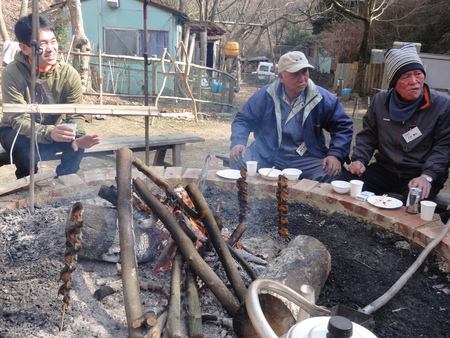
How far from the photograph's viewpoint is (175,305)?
169cm

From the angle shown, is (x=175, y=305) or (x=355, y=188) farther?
(x=355, y=188)

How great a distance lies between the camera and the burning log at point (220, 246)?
1896mm

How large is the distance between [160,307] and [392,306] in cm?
132

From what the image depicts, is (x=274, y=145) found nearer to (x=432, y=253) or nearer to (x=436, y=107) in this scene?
(x=436, y=107)

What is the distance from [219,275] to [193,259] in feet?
1.45

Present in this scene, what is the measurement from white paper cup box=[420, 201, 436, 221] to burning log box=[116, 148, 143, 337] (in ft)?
6.77

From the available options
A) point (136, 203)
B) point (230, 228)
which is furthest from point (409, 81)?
→ point (136, 203)

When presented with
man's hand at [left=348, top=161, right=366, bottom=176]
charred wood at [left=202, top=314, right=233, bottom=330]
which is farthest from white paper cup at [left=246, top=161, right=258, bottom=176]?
charred wood at [left=202, top=314, right=233, bottom=330]

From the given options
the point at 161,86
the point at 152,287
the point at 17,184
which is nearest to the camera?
the point at 152,287

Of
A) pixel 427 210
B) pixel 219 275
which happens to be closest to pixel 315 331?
pixel 219 275

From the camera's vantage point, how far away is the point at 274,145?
13.7 feet

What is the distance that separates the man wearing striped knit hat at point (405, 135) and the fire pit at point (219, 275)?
32.5 inches

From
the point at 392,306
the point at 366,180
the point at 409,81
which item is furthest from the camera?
the point at 366,180

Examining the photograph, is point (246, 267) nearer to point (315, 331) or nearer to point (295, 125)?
point (315, 331)
